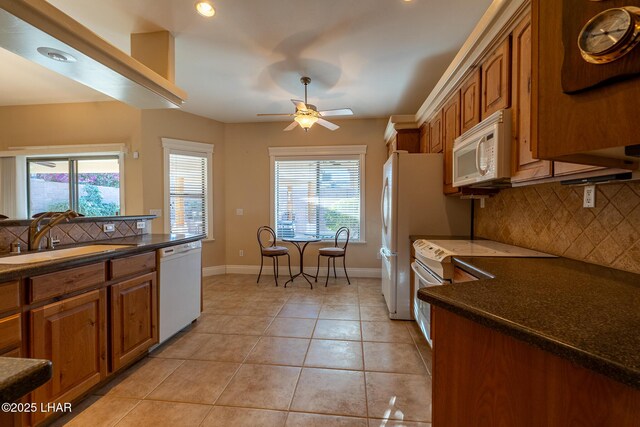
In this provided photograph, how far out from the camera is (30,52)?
1.72 meters

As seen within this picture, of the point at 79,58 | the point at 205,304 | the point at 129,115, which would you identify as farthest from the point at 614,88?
the point at 129,115

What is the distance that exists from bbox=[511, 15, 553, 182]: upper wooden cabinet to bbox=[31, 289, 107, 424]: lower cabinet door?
8.78ft

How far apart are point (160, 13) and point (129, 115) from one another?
7.58 feet

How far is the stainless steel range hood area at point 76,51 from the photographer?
4.75 feet

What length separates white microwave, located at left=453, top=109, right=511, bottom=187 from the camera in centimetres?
163

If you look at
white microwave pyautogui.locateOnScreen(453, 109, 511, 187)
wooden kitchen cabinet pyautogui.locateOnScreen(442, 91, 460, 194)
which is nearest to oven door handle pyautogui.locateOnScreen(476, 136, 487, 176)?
white microwave pyautogui.locateOnScreen(453, 109, 511, 187)

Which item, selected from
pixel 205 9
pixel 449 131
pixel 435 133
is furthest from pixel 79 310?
pixel 435 133

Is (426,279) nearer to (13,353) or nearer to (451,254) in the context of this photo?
(451,254)

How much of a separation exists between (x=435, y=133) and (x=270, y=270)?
134 inches

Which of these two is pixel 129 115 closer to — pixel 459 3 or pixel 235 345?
pixel 235 345

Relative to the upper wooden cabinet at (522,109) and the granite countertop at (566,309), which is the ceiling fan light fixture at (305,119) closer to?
the upper wooden cabinet at (522,109)

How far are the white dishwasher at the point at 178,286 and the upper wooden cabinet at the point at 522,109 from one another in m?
2.66

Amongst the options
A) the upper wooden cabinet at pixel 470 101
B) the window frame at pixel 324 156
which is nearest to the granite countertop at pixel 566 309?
the upper wooden cabinet at pixel 470 101

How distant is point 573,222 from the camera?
163cm
